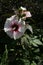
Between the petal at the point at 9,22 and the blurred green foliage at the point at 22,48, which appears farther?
the blurred green foliage at the point at 22,48

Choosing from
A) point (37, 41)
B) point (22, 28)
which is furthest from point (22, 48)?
point (22, 28)

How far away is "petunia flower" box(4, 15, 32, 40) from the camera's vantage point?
238 cm

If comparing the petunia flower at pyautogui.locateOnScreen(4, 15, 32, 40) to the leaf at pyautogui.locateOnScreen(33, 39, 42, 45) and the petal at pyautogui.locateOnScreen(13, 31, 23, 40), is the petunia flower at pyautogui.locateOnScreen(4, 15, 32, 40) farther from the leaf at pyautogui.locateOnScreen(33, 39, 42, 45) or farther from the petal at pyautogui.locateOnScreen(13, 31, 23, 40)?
the leaf at pyautogui.locateOnScreen(33, 39, 42, 45)

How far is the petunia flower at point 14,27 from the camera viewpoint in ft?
7.80

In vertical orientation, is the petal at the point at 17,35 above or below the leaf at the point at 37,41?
above

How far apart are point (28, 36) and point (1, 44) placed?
0.39m

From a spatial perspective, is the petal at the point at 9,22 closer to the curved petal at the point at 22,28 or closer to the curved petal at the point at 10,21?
the curved petal at the point at 10,21

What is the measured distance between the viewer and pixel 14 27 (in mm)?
2477

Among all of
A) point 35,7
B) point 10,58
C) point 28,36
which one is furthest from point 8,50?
point 35,7

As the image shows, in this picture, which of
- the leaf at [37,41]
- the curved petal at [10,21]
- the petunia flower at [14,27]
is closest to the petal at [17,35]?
the petunia flower at [14,27]

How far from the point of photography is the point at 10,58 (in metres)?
2.61

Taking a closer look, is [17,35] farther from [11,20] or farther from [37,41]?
[37,41]

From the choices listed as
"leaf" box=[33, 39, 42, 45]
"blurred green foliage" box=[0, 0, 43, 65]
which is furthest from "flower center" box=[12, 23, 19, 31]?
"leaf" box=[33, 39, 42, 45]

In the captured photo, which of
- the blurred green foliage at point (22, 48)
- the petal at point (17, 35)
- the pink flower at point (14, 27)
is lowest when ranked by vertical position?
the blurred green foliage at point (22, 48)
